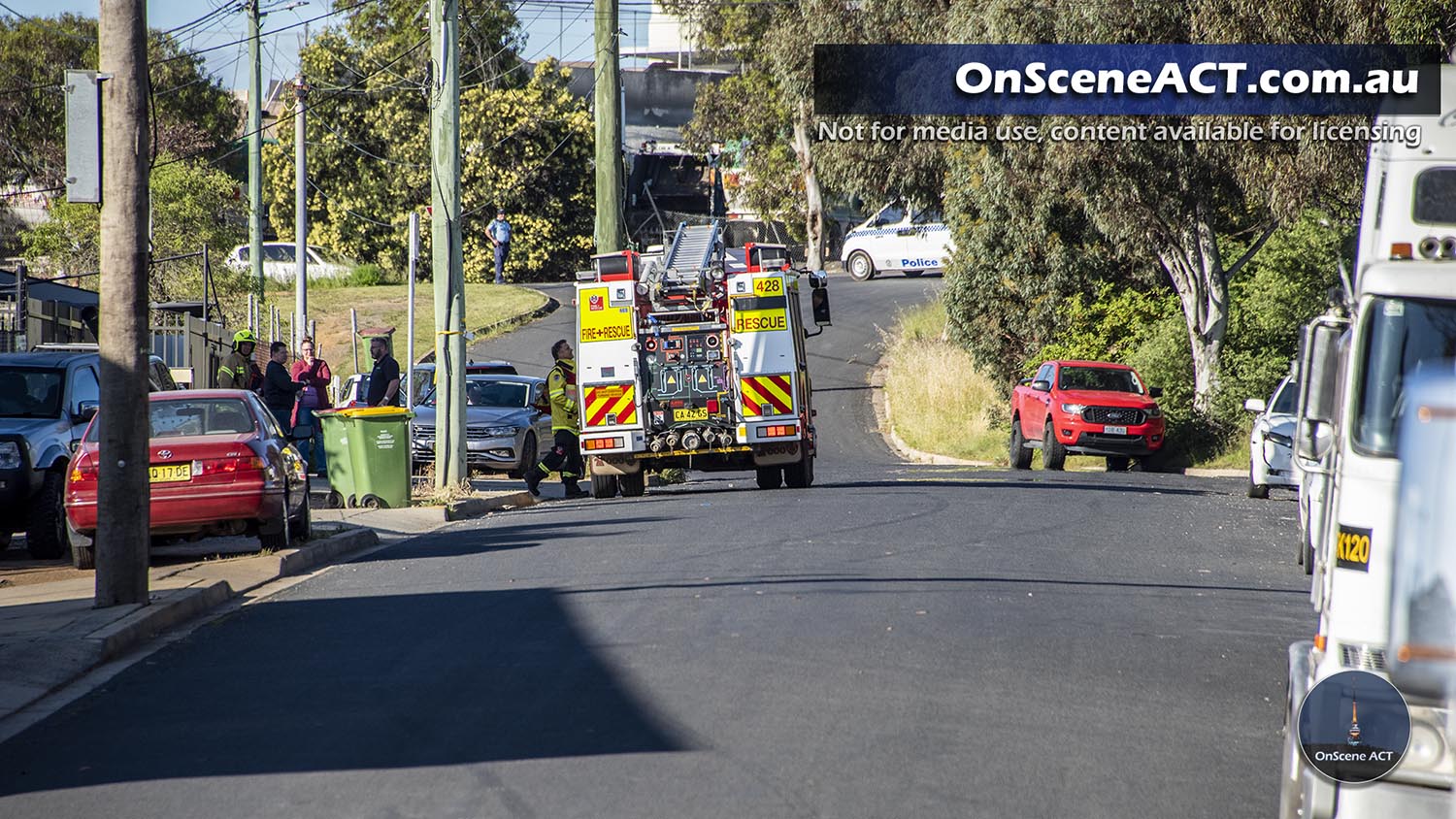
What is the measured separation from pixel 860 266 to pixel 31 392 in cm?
3979

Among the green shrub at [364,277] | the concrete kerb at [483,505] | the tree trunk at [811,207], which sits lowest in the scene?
the concrete kerb at [483,505]

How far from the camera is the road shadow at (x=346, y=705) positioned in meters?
7.13

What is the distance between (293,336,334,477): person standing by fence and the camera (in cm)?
2272

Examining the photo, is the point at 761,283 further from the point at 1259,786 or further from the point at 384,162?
the point at 384,162

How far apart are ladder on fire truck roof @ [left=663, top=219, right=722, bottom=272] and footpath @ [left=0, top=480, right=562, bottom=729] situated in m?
4.54

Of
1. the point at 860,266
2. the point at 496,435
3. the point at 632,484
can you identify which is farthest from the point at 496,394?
the point at 860,266

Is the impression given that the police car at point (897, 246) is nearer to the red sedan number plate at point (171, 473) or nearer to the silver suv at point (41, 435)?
the silver suv at point (41, 435)

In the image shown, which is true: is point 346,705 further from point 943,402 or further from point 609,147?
point 943,402

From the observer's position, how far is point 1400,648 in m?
5.14

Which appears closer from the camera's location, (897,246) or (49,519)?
(49,519)

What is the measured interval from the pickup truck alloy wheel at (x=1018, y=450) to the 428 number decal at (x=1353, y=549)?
912 inches

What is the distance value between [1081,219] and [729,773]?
28066 mm

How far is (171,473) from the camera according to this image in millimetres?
13875

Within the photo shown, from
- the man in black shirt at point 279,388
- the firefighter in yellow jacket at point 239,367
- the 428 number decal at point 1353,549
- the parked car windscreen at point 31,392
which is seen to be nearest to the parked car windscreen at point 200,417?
the parked car windscreen at point 31,392
